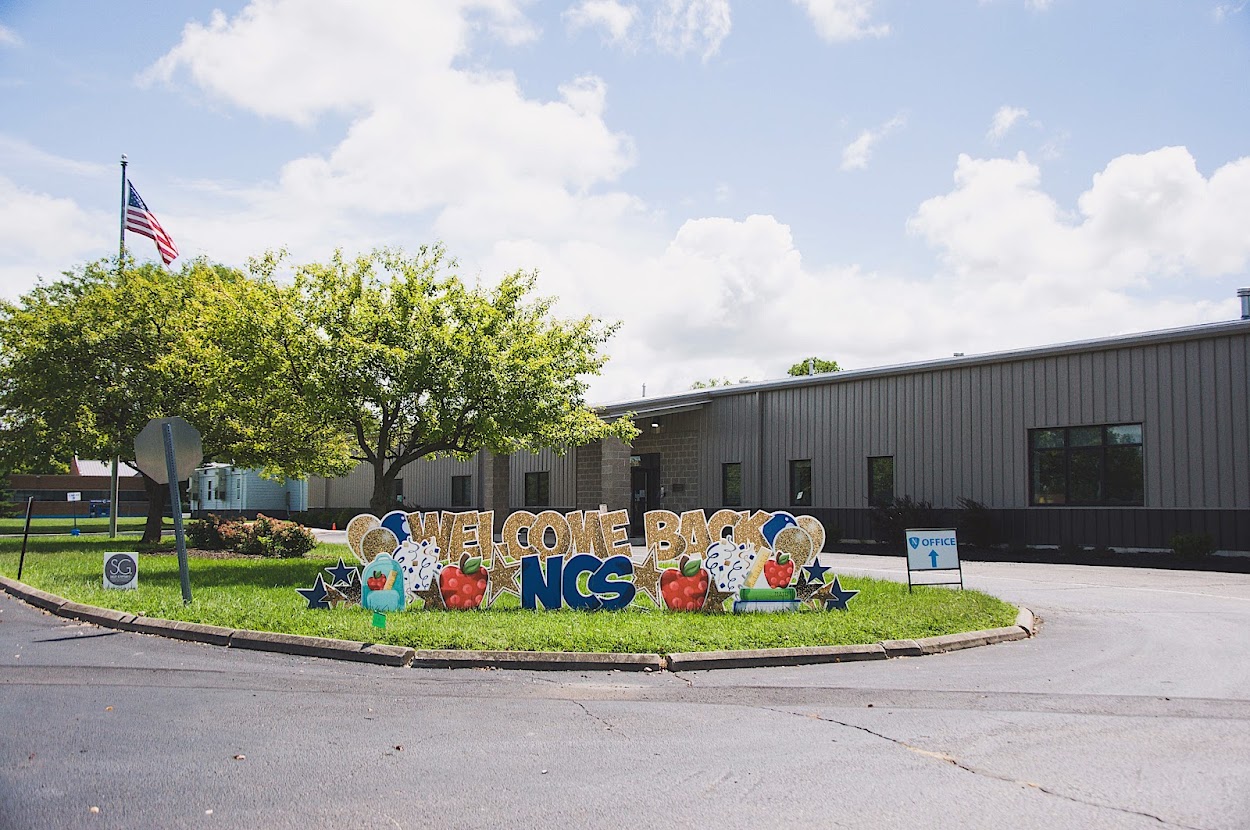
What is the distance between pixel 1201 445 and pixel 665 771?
61.2 feet

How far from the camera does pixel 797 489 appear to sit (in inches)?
1122

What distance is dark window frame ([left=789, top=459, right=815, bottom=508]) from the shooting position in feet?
92.2

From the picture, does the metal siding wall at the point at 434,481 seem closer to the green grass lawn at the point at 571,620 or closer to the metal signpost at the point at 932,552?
the green grass lawn at the point at 571,620

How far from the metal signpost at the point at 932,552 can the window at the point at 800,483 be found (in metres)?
13.4

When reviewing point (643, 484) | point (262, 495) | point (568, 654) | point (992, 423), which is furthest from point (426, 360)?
point (262, 495)

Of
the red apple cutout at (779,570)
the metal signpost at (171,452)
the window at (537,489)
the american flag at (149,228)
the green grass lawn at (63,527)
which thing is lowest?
the green grass lawn at (63,527)

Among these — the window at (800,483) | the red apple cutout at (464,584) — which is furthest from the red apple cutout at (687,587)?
the window at (800,483)

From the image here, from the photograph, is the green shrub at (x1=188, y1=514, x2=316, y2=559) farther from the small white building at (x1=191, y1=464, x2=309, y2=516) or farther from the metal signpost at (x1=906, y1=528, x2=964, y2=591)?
the small white building at (x1=191, y1=464, x2=309, y2=516)

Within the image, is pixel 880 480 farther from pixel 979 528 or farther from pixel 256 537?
pixel 256 537

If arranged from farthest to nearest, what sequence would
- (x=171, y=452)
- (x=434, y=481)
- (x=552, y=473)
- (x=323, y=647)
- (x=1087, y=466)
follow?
(x=434, y=481)
(x=552, y=473)
(x=1087, y=466)
(x=171, y=452)
(x=323, y=647)

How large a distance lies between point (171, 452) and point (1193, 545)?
1890 centimetres

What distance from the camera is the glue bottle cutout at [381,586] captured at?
11.9 m

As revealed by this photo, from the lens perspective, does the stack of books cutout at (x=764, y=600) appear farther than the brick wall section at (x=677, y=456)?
No

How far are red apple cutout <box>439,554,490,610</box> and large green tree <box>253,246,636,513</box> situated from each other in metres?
4.28
